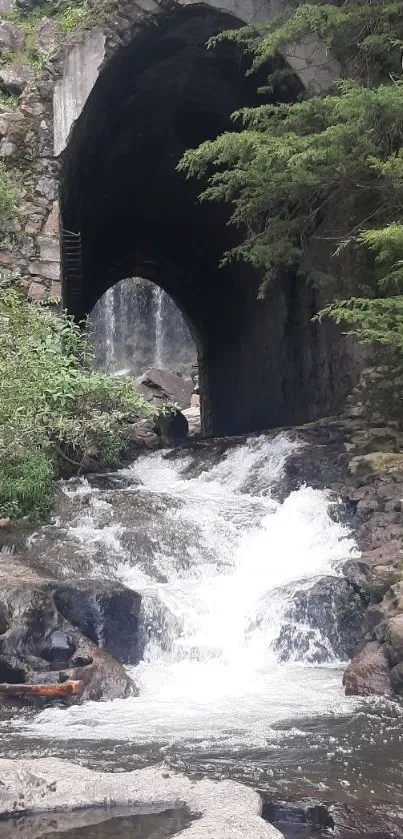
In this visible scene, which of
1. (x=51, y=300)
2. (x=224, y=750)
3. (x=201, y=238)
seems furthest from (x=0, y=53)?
(x=224, y=750)

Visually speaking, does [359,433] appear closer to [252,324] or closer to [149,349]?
[252,324]

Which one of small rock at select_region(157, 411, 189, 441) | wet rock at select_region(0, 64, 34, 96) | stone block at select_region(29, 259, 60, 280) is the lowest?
small rock at select_region(157, 411, 189, 441)

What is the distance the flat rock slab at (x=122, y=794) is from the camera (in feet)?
10.2

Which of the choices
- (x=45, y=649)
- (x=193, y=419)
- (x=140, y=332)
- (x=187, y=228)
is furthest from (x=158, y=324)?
(x=45, y=649)

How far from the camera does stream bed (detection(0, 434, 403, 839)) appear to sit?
4.00m

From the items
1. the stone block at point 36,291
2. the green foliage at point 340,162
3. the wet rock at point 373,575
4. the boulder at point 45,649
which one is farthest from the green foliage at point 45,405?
the wet rock at point 373,575

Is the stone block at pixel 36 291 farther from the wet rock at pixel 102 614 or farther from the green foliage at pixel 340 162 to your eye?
the wet rock at pixel 102 614

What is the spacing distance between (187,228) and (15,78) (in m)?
6.19

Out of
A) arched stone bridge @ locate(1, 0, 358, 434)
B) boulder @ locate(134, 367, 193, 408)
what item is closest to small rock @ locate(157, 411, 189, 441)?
arched stone bridge @ locate(1, 0, 358, 434)

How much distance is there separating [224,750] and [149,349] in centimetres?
3035

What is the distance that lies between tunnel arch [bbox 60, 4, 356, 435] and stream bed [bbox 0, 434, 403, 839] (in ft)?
11.2

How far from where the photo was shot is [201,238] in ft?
57.9

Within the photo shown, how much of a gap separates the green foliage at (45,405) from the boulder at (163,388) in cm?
1466

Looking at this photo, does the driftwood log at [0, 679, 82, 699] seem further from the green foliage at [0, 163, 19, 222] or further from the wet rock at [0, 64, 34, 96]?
the wet rock at [0, 64, 34, 96]
